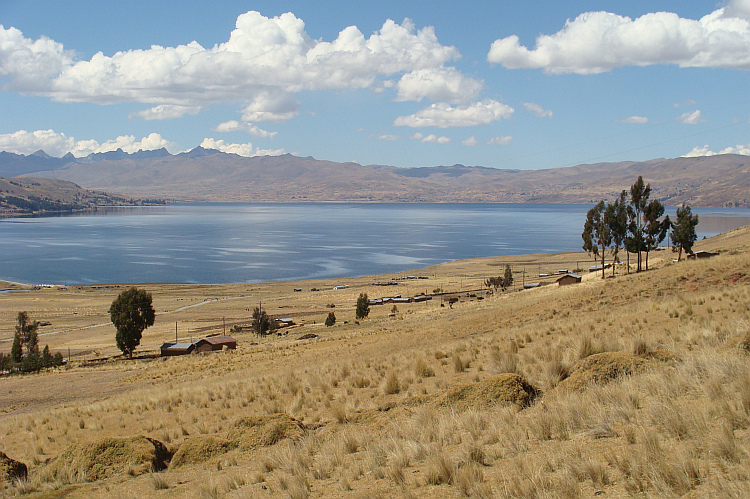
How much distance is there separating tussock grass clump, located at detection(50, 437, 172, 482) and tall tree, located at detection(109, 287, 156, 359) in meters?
34.8

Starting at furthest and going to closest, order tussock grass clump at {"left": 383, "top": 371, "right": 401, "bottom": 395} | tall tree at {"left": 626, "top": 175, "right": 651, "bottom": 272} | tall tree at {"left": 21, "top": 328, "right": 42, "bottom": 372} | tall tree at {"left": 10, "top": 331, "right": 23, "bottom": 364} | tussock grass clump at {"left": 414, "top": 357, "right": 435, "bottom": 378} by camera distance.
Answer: tall tree at {"left": 626, "top": 175, "right": 651, "bottom": 272}, tall tree at {"left": 10, "top": 331, "right": 23, "bottom": 364}, tall tree at {"left": 21, "top": 328, "right": 42, "bottom": 372}, tussock grass clump at {"left": 414, "top": 357, "right": 435, "bottom": 378}, tussock grass clump at {"left": 383, "top": 371, "right": 401, "bottom": 395}

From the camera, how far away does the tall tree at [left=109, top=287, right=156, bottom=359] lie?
141ft

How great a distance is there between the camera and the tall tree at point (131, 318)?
141 ft

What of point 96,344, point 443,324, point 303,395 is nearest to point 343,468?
point 303,395

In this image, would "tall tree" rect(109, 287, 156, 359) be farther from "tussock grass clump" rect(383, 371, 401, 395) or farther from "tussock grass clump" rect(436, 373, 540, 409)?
"tussock grass clump" rect(436, 373, 540, 409)

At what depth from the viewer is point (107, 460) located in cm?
933

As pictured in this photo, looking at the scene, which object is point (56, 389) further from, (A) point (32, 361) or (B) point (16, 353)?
(B) point (16, 353)

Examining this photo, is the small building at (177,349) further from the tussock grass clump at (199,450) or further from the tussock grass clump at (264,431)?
the tussock grass clump at (199,450)

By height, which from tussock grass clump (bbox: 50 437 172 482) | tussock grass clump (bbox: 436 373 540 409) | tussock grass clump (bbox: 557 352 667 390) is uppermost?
tussock grass clump (bbox: 557 352 667 390)

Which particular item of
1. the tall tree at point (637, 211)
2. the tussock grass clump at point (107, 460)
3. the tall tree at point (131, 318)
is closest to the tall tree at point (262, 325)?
the tall tree at point (131, 318)

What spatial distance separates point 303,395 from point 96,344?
45881 mm

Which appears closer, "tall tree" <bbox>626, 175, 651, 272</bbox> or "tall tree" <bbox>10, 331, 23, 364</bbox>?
"tall tree" <bbox>10, 331, 23, 364</bbox>

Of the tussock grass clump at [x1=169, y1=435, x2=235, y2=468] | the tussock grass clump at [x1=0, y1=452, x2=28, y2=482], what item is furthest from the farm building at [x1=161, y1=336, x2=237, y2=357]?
the tussock grass clump at [x1=0, y1=452, x2=28, y2=482]

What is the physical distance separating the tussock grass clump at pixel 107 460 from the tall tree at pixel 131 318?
34795 mm
